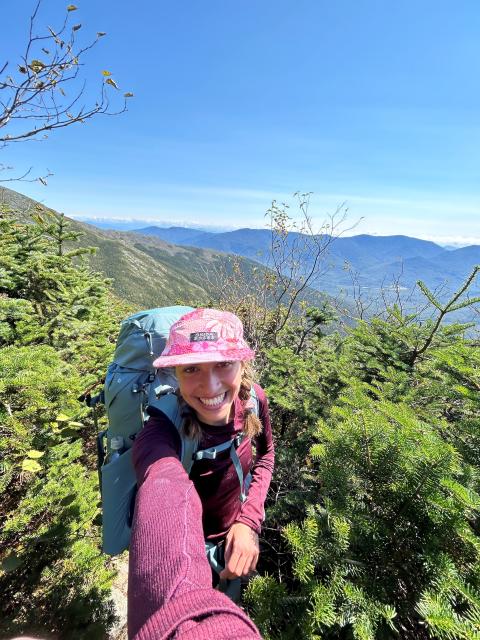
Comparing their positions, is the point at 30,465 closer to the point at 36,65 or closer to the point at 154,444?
the point at 154,444

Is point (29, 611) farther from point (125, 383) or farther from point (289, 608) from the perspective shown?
point (289, 608)

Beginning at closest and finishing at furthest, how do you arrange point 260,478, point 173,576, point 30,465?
point 173,576
point 260,478
point 30,465

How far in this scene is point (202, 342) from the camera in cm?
188

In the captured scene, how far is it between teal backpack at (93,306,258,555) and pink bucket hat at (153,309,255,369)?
309mm

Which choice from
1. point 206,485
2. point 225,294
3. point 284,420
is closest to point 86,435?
point 284,420

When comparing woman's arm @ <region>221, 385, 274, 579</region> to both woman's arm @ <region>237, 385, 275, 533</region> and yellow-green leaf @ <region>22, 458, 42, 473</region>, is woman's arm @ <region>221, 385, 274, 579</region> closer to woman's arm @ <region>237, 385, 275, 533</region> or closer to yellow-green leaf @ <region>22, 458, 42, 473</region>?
woman's arm @ <region>237, 385, 275, 533</region>

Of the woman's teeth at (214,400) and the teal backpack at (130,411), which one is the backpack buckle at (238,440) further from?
the woman's teeth at (214,400)

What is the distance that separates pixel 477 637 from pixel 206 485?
148cm

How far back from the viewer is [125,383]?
2.46 m

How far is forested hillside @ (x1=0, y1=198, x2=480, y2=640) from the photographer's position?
4.37 ft

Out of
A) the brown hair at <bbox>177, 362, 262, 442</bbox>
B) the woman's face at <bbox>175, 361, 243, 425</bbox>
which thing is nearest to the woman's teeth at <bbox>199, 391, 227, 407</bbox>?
the woman's face at <bbox>175, 361, 243, 425</bbox>

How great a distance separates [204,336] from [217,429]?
65 centimetres

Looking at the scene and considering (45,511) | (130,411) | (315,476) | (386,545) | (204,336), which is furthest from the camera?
(315,476)

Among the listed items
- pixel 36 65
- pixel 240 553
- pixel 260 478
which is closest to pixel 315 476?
pixel 260 478
